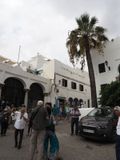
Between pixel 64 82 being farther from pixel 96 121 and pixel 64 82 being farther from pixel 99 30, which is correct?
pixel 96 121

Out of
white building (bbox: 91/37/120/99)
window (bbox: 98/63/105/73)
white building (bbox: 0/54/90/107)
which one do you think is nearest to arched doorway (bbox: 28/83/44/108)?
white building (bbox: 0/54/90/107)

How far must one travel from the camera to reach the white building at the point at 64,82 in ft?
76.5

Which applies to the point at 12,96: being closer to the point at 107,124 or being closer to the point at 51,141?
the point at 107,124

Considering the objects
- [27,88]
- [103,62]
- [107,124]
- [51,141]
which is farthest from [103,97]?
[51,141]

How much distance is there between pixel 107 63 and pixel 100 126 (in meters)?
12.5

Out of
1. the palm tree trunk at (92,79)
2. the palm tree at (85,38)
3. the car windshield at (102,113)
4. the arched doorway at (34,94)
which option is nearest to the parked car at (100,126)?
the car windshield at (102,113)

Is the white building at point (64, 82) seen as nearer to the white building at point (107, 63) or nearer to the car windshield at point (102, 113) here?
the white building at point (107, 63)

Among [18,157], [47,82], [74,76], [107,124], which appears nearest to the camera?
[18,157]

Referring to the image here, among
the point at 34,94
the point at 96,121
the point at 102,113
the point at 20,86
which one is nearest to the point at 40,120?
the point at 96,121

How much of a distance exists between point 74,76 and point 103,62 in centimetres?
794

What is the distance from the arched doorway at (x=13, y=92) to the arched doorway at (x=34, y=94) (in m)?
1.14

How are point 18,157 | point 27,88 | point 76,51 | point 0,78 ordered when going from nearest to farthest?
point 18,157 → point 0,78 → point 76,51 → point 27,88

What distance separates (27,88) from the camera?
20.2m

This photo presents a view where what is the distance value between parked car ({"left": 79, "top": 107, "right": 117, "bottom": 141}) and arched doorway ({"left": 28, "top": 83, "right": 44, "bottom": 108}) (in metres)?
12.7
